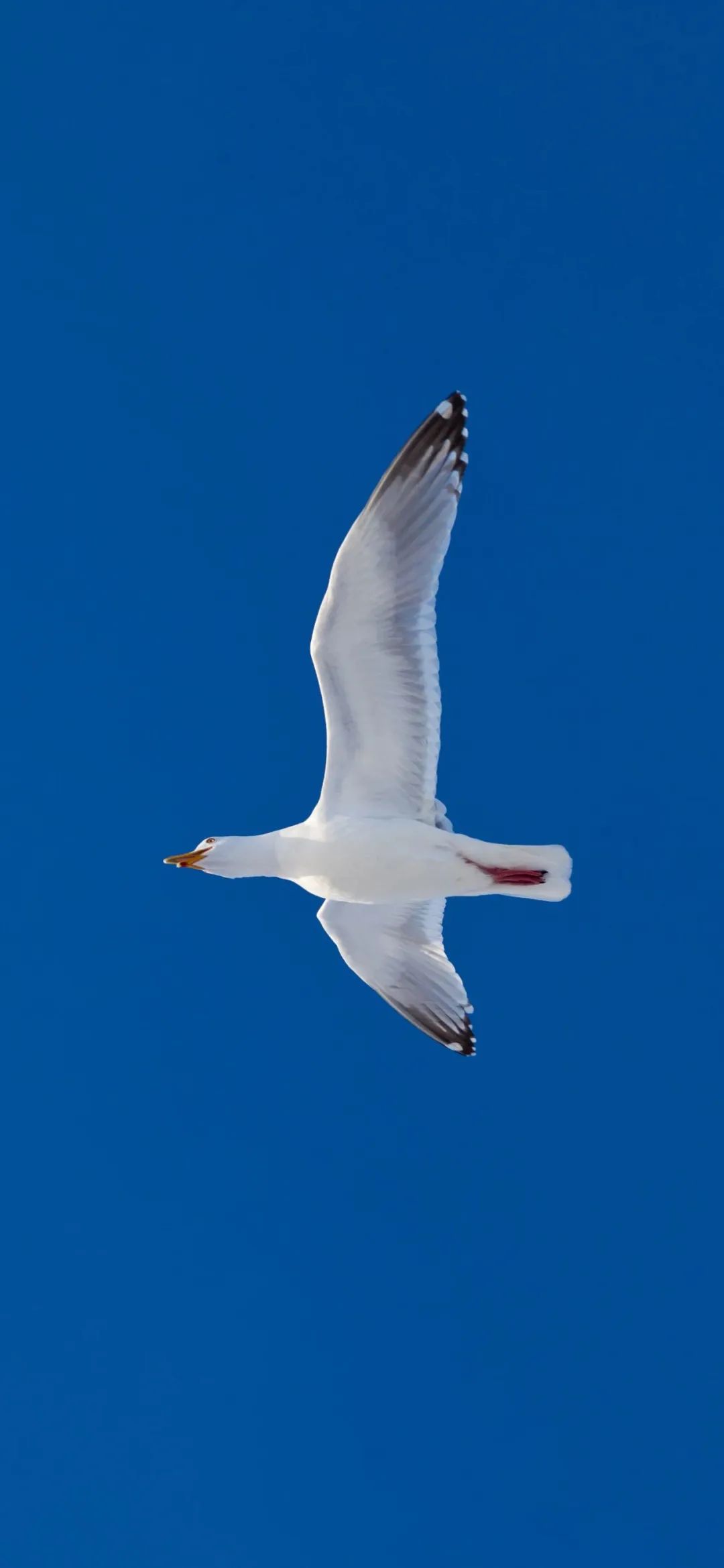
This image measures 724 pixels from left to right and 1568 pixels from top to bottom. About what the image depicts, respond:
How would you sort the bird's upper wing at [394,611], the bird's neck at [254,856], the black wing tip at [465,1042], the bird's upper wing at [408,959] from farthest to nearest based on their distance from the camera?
1. the black wing tip at [465,1042]
2. the bird's upper wing at [408,959]
3. the bird's neck at [254,856]
4. the bird's upper wing at [394,611]

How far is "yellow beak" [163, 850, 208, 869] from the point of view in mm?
8445

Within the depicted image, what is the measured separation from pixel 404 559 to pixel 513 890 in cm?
170

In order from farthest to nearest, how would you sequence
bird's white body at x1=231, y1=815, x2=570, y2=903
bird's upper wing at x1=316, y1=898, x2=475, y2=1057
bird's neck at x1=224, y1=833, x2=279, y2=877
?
bird's upper wing at x1=316, y1=898, x2=475, y2=1057 → bird's neck at x1=224, y1=833, x2=279, y2=877 → bird's white body at x1=231, y1=815, x2=570, y2=903

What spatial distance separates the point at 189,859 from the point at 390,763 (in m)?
1.20

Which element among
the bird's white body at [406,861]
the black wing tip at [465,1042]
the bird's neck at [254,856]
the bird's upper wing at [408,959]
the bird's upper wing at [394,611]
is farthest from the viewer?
the black wing tip at [465,1042]

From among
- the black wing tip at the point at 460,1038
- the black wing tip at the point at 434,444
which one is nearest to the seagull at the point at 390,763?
the black wing tip at the point at 434,444

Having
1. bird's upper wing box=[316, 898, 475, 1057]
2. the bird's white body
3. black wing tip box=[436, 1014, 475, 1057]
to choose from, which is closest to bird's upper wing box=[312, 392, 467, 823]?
the bird's white body

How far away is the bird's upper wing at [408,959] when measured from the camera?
8695 mm

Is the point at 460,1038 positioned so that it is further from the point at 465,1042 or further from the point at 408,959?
the point at 408,959

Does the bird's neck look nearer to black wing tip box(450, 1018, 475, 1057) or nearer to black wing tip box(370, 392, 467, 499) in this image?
black wing tip box(450, 1018, 475, 1057)

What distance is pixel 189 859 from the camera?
8.47m

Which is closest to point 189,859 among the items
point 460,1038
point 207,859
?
point 207,859

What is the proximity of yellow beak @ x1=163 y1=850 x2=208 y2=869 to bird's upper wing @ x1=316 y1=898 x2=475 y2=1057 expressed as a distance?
0.71m

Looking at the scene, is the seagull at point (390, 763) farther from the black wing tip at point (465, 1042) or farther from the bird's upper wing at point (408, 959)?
the black wing tip at point (465, 1042)
